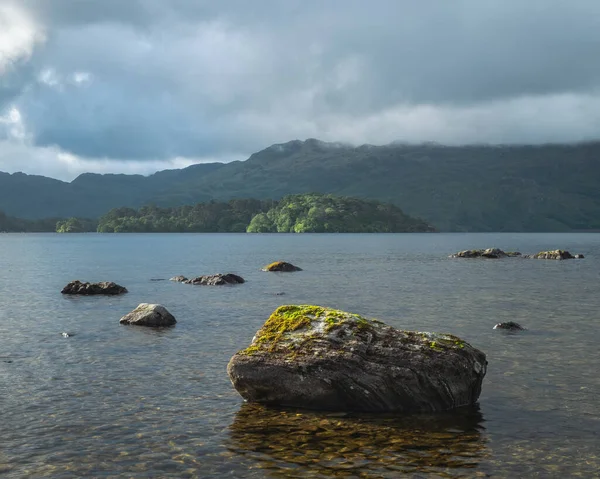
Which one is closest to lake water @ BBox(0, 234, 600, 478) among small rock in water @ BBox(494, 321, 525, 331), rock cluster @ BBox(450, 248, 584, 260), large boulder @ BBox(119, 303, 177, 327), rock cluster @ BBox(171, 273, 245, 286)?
small rock in water @ BBox(494, 321, 525, 331)

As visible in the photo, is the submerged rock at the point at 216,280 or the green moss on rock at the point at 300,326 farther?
the submerged rock at the point at 216,280

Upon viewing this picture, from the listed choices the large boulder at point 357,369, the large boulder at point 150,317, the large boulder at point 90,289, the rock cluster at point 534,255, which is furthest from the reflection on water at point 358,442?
the rock cluster at point 534,255

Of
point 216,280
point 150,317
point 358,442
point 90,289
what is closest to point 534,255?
point 216,280

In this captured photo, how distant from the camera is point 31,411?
63.1 feet

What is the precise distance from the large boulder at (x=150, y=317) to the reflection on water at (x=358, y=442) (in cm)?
1804

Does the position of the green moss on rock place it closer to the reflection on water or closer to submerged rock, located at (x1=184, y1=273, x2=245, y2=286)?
the reflection on water

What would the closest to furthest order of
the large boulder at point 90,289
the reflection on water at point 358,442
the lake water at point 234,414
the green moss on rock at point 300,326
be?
the reflection on water at point 358,442, the lake water at point 234,414, the green moss on rock at point 300,326, the large boulder at point 90,289

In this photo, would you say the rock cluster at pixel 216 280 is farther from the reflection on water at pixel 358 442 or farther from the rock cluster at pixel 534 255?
the rock cluster at pixel 534 255

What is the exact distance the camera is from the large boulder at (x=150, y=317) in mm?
36781

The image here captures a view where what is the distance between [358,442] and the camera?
1667cm

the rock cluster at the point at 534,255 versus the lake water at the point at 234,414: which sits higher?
the rock cluster at the point at 534,255

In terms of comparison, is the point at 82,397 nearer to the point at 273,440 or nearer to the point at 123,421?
the point at 123,421

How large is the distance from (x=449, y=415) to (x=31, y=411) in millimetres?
13579

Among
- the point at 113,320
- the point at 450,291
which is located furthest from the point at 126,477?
the point at 450,291
